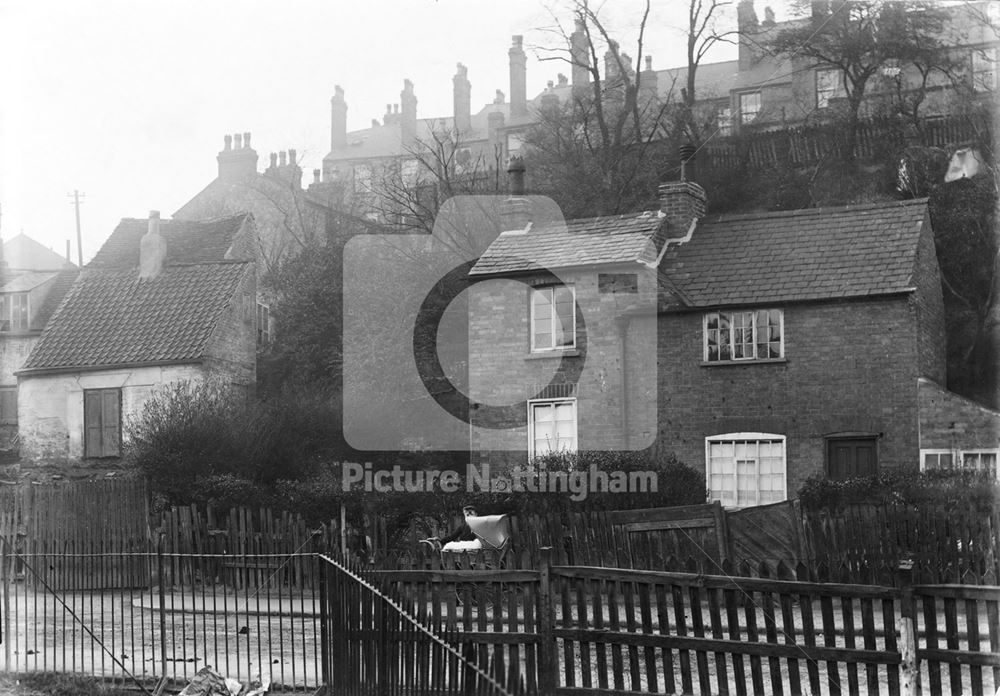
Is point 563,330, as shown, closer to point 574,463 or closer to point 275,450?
point 574,463

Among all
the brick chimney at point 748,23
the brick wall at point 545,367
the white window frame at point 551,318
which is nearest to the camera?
the brick wall at point 545,367

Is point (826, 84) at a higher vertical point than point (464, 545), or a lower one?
higher

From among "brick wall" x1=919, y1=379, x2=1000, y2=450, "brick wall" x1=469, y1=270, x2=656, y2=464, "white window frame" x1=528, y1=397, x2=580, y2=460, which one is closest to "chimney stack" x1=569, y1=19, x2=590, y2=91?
"brick wall" x1=469, y1=270, x2=656, y2=464

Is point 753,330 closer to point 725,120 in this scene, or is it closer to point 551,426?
point 551,426

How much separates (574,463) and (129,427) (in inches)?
458

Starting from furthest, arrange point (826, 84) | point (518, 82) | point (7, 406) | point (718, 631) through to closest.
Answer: point (518, 82) < point (826, 84) < point (7, 406) < point (718, 631)

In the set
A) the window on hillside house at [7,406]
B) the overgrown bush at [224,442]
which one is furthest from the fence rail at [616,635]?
the window on hillside house at [7,406]

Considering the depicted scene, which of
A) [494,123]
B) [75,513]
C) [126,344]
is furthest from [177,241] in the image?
[494,123]

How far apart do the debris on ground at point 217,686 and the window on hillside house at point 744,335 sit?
1533 cm

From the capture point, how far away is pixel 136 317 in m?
30.9

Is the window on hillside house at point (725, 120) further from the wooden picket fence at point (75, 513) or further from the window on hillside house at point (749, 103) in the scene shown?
the wooden picket fence at point (75, 513)

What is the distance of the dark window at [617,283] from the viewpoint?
2498 centimetres

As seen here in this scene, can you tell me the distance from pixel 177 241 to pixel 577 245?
15.7m

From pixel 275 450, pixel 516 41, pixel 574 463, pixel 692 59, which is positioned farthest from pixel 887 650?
pixel 516 41
